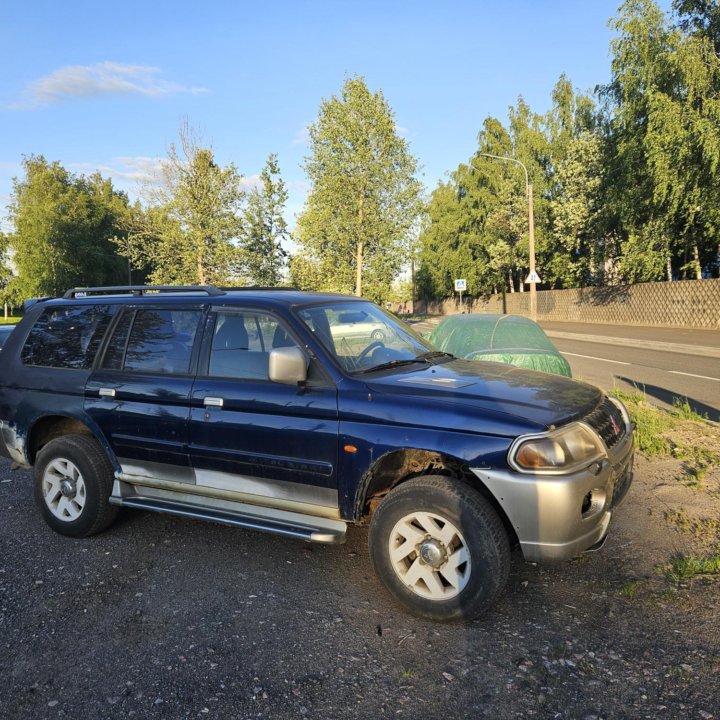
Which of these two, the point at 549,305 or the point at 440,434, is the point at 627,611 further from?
the point at 549,305

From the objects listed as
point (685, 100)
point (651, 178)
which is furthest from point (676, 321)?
point (685, 100)

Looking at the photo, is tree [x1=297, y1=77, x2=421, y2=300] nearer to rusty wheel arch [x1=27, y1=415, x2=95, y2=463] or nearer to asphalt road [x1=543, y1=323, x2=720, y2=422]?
asphalt road [x1=543, y1=323, x2=720, y2=422]

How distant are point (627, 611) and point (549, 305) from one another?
3928cm

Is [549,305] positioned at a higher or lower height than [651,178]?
lower

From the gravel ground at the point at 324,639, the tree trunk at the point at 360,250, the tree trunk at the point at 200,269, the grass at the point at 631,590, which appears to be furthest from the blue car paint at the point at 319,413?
the tree trunk at the point at 360,250

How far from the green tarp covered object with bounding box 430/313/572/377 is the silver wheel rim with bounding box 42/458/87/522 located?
4719mm

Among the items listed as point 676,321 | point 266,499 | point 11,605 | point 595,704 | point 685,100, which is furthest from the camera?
point 676,321

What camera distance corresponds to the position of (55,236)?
54.0 metres

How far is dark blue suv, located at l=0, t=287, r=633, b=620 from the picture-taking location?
299 cm

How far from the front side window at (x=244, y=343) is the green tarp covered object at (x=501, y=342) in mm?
4095

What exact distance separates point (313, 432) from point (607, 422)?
172 cm

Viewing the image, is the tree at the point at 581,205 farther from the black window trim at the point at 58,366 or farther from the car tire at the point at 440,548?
the car tire at the point at 440,548

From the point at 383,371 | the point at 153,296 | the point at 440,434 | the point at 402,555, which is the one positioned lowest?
the point at 402,555

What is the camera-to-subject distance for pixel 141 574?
12.3 ft
